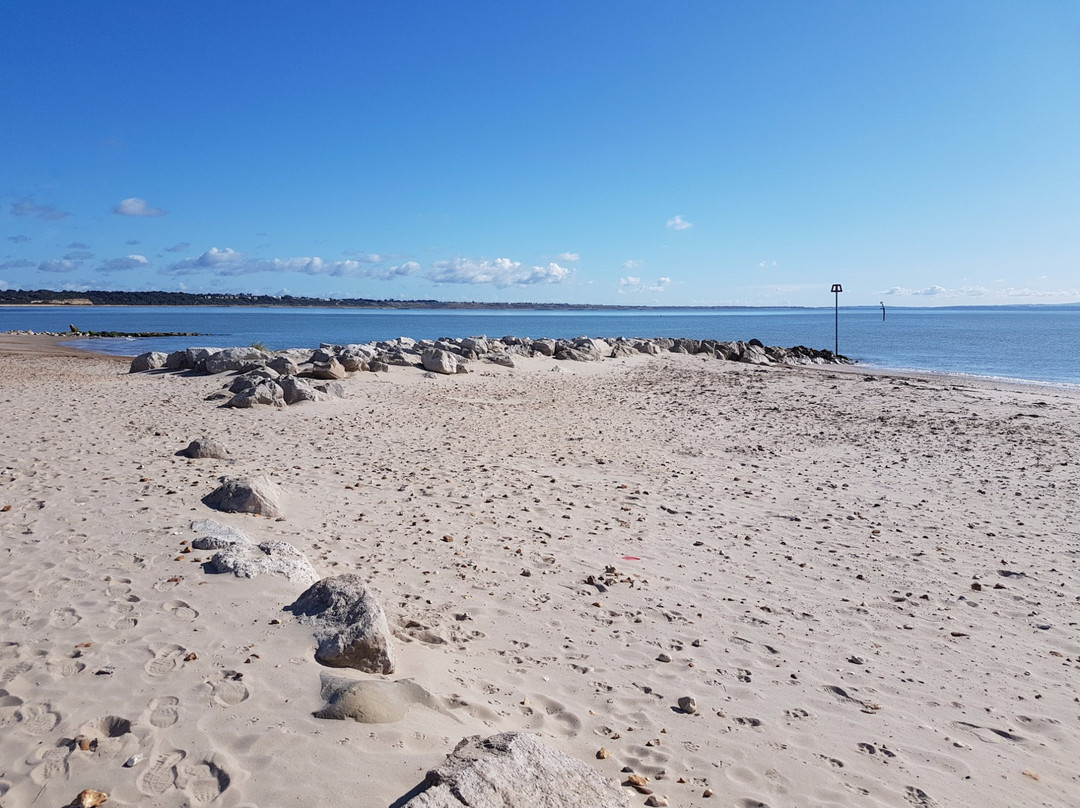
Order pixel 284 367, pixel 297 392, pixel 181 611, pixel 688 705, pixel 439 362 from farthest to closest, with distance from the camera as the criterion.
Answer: pixel 439 362 < pixel 284 367 < pixel 297 392 < pixel 181 611 < pixel 688 705

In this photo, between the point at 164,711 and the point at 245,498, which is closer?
the point at 164,711

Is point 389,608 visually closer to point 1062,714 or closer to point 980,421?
point 1062,714

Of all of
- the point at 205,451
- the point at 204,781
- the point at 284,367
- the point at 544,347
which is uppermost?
the point at 544,347

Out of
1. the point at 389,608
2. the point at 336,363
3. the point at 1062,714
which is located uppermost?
the point at 336,363

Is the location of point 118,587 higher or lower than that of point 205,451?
lower

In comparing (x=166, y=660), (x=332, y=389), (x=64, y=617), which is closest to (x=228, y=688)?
(x=166, y=660)

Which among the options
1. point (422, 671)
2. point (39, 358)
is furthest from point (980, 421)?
point (39, 358)

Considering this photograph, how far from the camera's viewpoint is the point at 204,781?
3230mm

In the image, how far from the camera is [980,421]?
52.9ft

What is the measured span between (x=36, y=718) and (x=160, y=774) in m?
0.97

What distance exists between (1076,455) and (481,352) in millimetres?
19949

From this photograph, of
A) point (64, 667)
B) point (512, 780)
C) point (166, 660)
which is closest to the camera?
point (512, 780)

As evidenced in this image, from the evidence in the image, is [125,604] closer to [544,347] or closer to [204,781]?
[204,781]

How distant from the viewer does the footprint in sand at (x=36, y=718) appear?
11.7 ft
